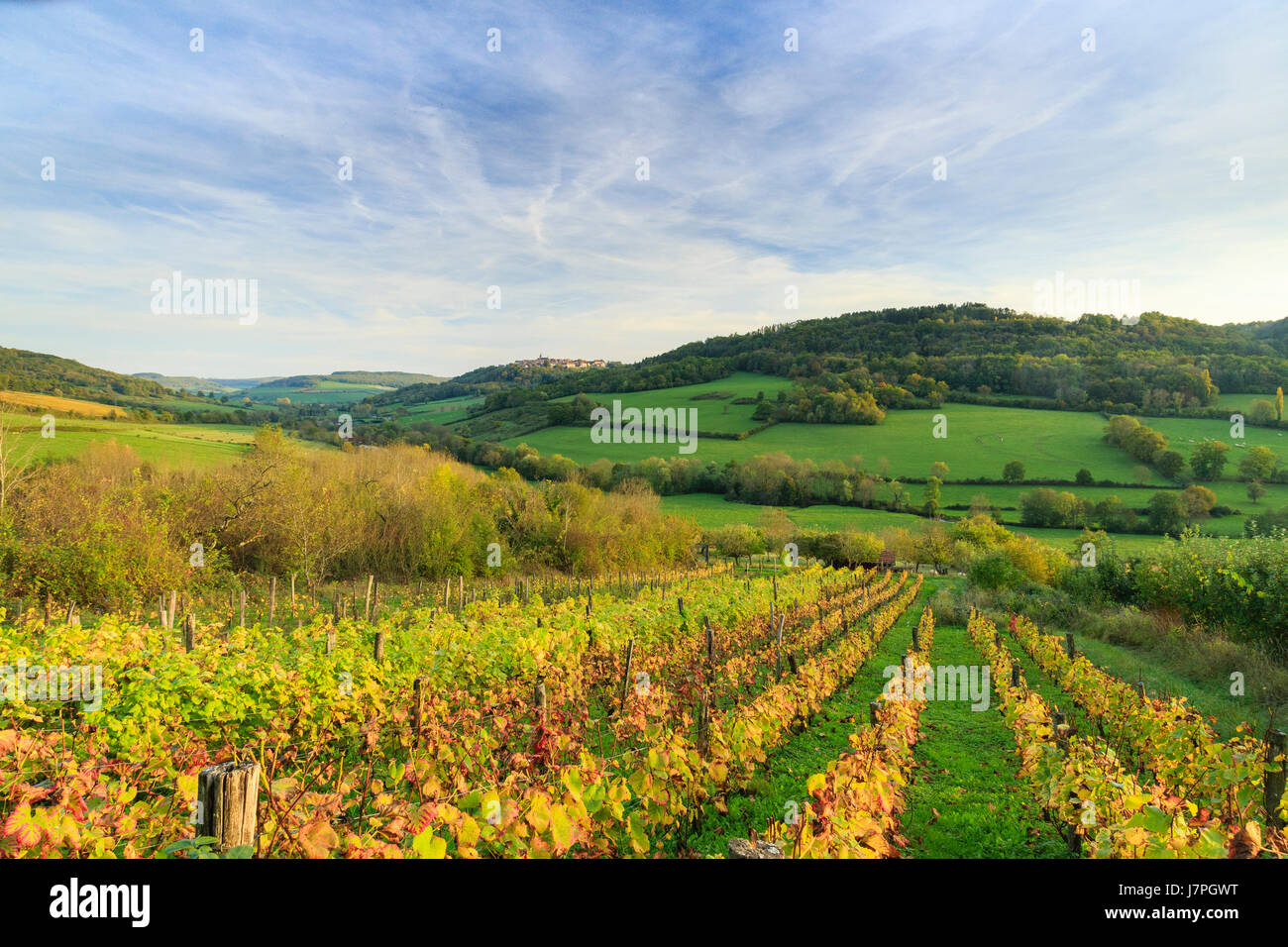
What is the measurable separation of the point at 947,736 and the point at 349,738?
8.90m

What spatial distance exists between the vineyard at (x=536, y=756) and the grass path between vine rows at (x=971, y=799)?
0.06m

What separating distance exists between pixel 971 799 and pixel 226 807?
783cm

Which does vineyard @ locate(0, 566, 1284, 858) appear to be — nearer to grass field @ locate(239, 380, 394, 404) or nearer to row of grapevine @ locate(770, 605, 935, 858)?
row of grapevine @ locate(770, 605, 935, 858)

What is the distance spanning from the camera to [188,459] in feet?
110

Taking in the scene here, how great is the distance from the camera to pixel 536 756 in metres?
5.00

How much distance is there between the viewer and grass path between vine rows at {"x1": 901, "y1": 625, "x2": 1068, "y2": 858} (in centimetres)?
590

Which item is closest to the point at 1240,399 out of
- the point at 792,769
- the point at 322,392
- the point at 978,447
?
the point at 978,447

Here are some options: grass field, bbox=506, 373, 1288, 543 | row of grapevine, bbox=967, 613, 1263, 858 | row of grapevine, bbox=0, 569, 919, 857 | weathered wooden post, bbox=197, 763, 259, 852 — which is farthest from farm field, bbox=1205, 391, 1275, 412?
weathered wooden post, bbox=197, 763, 259, 852

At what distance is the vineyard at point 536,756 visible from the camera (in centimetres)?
294

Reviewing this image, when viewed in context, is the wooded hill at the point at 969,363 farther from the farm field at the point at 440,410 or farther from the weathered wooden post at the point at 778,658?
the weathered wooden post at the point at 778,658

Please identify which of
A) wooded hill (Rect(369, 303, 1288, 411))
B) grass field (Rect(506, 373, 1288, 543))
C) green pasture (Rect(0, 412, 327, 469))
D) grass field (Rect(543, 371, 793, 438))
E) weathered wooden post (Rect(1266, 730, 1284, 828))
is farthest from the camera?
grass field (Rect(543, 371, 793, 438))

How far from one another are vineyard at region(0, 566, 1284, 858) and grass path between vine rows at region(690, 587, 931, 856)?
35mm
